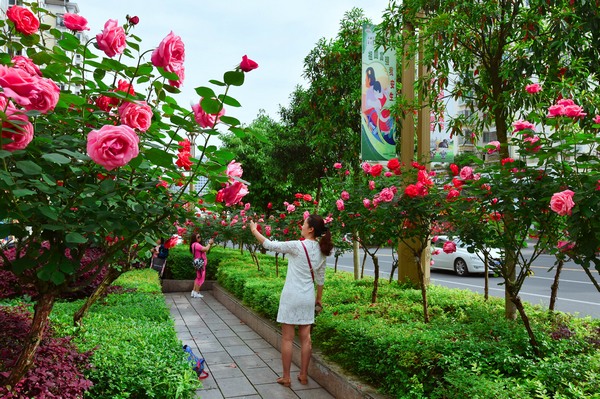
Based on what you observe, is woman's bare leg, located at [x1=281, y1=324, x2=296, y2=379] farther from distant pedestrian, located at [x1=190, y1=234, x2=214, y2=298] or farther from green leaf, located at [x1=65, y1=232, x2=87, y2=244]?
distant pedestrian, located at [x1=190, y1=234, x2=214, y2=298]

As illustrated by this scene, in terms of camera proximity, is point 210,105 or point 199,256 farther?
point 199,256

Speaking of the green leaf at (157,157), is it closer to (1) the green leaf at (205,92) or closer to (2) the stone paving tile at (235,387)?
(1) the green leaf at (205,92)

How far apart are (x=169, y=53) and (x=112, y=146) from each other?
50 centimetres

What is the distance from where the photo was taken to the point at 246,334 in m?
7.29

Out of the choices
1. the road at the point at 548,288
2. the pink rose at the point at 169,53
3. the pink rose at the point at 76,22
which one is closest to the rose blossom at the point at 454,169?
the pink rose at the point at 169,53

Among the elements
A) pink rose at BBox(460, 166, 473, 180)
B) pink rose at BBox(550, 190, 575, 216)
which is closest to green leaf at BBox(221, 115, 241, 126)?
pink rose at BBox(550, 190, 575, 216)

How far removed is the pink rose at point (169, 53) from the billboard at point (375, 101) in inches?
215

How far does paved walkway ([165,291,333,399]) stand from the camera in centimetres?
466

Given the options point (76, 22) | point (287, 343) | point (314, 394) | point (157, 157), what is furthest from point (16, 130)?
point (314, 394)

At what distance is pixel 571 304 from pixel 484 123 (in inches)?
280

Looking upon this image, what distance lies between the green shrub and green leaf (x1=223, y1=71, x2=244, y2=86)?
236 centimetres

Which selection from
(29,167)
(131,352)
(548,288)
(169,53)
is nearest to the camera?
(29,167)

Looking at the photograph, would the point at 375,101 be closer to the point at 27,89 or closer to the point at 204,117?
the point at 204,117

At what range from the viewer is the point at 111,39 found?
6.13 ft
